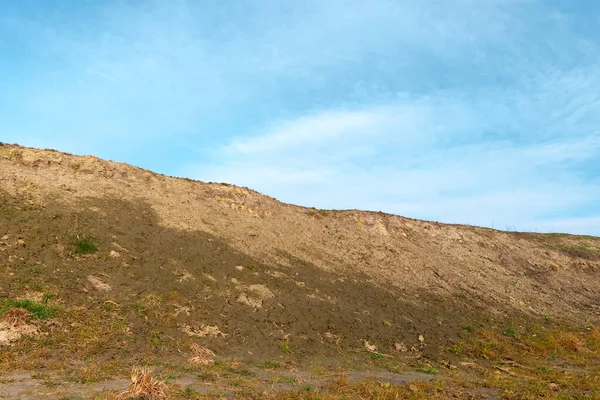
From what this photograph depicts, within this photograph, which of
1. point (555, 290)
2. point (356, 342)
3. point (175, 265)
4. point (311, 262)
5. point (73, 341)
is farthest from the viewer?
point (555, 290)

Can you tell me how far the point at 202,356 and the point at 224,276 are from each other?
251 inches

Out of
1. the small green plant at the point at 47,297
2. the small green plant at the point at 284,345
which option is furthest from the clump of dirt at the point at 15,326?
the small green plant at the point at 284,345

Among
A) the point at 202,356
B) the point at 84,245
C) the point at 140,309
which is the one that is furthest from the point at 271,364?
the point at 84,245

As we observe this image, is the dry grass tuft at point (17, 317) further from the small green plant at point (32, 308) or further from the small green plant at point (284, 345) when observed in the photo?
the small green plant at point (284, 345)

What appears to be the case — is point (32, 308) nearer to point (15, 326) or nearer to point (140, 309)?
point (15, 326)

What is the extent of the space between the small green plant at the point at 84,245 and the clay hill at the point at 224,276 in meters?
0.05

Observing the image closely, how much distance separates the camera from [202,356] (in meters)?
14.0

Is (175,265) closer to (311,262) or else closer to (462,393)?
(311,262)

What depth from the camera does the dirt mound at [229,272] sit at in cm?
1560

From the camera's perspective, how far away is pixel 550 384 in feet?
44.8

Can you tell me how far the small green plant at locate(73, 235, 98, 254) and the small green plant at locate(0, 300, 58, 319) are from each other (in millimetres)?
3988

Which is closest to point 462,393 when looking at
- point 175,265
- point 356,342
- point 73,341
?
point 356,342

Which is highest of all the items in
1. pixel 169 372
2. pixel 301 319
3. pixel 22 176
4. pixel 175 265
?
pixel 22 176

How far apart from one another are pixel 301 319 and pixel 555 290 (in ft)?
78.2
